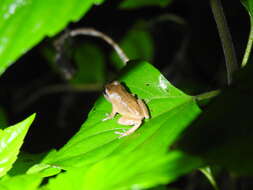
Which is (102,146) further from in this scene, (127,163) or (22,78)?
(22,78)

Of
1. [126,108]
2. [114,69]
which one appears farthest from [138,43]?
[126,108]

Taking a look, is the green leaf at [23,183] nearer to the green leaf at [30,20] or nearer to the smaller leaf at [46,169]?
the smaller leaf at [46,169]

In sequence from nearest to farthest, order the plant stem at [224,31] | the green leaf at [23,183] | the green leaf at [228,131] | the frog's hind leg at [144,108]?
the green leaf at [228,131] < the green leaf at [23,183] < the plant stem at [224,31] < the frog's hind leg at [144,108]

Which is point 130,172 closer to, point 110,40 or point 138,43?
point 110,40

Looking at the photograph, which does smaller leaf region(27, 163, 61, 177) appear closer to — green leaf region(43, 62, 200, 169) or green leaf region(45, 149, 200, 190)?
green leaf region(43, 62, 200, 169)

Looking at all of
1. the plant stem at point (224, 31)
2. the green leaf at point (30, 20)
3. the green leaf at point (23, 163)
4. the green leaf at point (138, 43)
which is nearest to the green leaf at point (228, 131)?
the plant stem at point (224, 31)

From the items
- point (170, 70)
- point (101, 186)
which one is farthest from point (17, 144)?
point (170, 70)

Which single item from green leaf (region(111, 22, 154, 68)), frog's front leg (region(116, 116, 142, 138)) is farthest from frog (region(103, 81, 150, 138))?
green leaf (region(111, 22, 154, 68))
